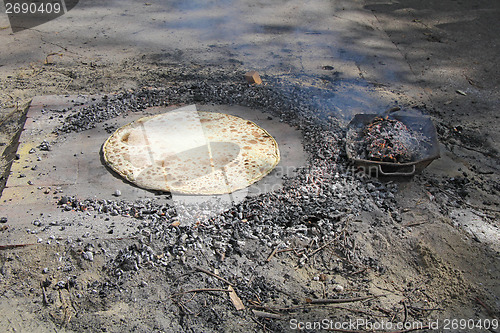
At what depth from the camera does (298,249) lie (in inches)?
133

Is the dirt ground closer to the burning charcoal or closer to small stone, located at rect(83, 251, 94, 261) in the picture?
small stone, located at rect(83, 251, 94, 261)

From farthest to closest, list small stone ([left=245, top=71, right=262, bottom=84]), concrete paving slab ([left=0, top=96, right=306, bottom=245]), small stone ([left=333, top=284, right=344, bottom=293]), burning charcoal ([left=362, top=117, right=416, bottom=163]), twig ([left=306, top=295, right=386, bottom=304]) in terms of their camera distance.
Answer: small stone ([left=245, top=71, right=262, bottom=84]), burning charcoal ([left=362, top=117, right=416, bottom=163]), concrete paving slab ([left=0, top=96, right=306, bottom=245]), small stone ([left=333, top=284, right=344, bottom=293]), twig ([left=306, top=295, right=386, bottom=304])

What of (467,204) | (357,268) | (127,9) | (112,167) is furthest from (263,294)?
(127,9)

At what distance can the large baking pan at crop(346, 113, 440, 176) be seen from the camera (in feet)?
13.1

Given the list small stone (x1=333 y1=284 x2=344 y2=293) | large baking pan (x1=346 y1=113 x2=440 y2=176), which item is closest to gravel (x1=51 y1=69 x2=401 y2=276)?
large baking pan (x1=346 y1=113 x2=440 y2=176)

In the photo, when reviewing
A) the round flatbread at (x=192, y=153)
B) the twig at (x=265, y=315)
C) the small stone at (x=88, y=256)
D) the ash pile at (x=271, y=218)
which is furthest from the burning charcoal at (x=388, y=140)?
the small stone at (x=88, y=256)

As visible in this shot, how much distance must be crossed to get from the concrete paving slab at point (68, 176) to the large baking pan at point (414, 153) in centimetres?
61

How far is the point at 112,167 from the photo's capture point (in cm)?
403

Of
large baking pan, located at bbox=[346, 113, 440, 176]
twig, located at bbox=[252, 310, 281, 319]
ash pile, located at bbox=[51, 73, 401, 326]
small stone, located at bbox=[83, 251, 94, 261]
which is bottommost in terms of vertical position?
twig, located at bbox=[252, 310, 281, 319]

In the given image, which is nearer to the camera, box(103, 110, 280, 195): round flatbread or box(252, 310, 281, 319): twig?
box(252, 310, 281, 319): twig

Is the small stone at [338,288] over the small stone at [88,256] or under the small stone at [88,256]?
under

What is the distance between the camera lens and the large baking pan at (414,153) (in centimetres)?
400

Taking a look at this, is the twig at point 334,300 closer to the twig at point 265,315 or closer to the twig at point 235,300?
the twig at point 265,315

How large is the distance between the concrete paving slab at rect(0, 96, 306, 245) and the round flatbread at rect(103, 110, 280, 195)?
0.12m
